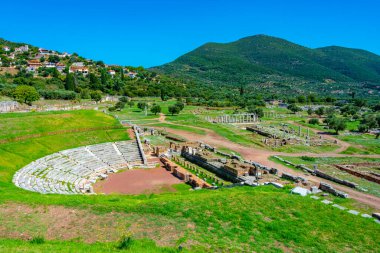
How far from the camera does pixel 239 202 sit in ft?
70.1

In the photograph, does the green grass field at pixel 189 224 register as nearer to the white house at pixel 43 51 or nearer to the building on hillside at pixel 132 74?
the building on hillside at pixel 132 74

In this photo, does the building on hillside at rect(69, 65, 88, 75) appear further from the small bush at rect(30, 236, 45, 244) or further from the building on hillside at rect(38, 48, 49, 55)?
the small bush at rect(30, 236, 45, 244)

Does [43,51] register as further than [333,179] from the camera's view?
Yes

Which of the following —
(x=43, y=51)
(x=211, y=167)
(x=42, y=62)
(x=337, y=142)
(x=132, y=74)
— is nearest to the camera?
(x=211, y=167)

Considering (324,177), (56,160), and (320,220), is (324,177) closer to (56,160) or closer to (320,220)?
(320,220)

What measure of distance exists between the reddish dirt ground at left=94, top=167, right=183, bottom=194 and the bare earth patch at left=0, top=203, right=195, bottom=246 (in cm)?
1516

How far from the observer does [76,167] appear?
41.1m

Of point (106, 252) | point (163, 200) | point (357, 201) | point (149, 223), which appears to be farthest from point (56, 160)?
point (357, 201)

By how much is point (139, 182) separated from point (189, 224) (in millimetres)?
20782

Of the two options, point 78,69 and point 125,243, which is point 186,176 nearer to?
point 125,243

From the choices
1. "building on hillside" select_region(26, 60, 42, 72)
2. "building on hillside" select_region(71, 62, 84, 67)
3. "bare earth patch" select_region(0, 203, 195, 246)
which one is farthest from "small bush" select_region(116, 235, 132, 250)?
"building on hillside" select_region(71, 62, 84, 67)

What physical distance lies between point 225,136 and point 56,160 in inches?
1385

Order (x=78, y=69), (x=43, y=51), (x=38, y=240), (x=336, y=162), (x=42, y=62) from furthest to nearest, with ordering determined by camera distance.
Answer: (x=43, y=51), (x=42, y=62), (x=78, y=69), (x=336, y=162), (x=38, y=240)

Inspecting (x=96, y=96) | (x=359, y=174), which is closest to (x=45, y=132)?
(x=359, y=174)
